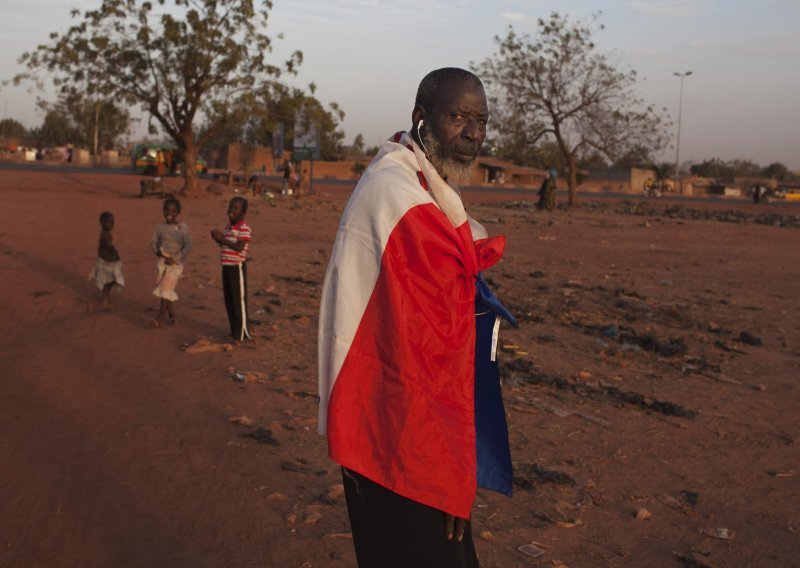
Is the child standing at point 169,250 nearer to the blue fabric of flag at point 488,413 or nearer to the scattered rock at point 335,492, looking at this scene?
the scattered rock at point 335,492

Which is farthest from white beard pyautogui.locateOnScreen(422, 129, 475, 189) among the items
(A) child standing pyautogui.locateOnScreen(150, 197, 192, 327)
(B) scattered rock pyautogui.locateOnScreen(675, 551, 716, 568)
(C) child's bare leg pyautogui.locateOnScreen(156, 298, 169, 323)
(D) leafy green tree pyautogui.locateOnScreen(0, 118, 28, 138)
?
(D) leafy green tree pyautogui.locateOnScreen(0, 118, 28, 138)

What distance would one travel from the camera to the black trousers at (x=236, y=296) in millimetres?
7992

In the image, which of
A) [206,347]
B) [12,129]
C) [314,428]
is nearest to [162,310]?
[206,347]

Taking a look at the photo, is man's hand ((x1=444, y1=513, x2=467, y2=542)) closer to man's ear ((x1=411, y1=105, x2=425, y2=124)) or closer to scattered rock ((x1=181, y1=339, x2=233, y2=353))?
man's ear ((x1=411, y1=105, x2=425, y2=124))

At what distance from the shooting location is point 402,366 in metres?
2.25

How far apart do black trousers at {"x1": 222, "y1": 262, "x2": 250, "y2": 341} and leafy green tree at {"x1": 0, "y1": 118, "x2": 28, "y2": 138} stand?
10904 centimetres

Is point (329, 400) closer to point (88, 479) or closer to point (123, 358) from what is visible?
point (88, 479)

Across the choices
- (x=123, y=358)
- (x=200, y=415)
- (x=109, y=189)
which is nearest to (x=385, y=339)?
(x=200, y=415)

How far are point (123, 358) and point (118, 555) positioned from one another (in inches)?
152

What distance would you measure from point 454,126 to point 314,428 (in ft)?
11.9

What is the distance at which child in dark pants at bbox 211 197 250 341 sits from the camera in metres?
7.98

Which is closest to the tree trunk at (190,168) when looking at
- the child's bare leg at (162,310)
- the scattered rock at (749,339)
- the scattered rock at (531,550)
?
the child's bare leg at (162,310)

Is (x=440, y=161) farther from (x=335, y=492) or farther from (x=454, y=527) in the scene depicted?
(x=335, y=492)

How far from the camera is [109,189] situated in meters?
31.3
